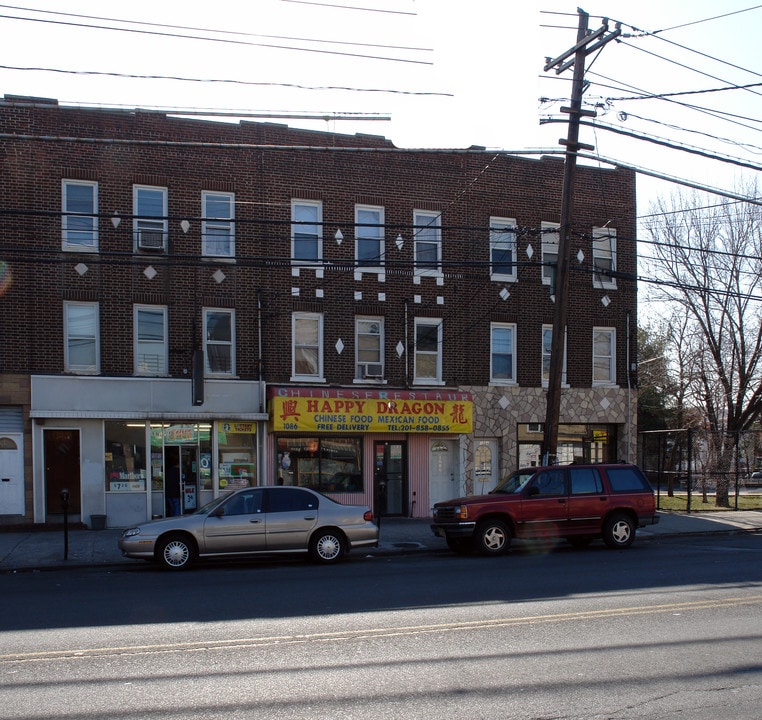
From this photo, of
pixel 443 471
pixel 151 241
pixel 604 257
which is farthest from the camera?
pixel 604 257

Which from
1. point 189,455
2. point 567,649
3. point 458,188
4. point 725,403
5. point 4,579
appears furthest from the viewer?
point 725,403

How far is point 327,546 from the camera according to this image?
15711 mm

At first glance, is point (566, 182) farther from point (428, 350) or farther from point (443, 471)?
point (443, 471)

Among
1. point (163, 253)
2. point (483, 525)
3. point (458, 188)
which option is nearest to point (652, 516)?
point (483, 525)

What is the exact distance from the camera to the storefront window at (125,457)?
2166cm

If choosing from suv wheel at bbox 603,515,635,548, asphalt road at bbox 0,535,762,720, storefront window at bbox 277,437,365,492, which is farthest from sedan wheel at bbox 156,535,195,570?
suv wheel at bbox 603,515,635,548

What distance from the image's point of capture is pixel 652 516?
18.2 m

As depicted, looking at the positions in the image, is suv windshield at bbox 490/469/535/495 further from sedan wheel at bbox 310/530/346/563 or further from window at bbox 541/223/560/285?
window at bbox 541/223/560/285

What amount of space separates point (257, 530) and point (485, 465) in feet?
36.9

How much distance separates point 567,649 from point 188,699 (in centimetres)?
366

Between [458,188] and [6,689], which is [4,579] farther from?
[458,188]

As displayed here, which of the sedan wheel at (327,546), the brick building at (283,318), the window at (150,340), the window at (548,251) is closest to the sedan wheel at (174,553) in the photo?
the sedan wheel at (327,546)

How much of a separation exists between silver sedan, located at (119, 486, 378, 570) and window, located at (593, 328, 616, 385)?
41.7 ft

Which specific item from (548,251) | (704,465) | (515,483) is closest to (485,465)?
(548,251)
